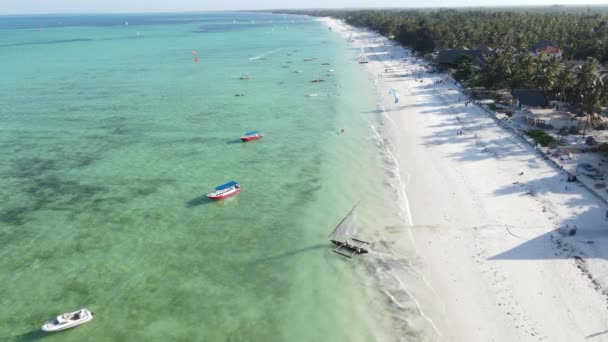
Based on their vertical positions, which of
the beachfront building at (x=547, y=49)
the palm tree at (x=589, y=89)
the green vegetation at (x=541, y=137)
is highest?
the beachfront building at (x=547, y=49)

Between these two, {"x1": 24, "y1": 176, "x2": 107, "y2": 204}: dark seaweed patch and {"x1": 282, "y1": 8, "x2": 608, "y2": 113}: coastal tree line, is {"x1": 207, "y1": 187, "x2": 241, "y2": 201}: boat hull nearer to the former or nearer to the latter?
{"x1": 24, "y1": 176, "x2": 107, "y2": 204}: dark seaweed patch

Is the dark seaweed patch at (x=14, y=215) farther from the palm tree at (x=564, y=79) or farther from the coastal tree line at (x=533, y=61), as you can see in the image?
the palm tree at (x=564, y=79)

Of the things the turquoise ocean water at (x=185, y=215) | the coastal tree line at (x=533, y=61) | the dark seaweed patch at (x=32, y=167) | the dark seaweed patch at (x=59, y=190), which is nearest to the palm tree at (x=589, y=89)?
the coastal tree line at (x=533, y=61)

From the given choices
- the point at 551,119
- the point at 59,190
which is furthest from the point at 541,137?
the point at 59,190

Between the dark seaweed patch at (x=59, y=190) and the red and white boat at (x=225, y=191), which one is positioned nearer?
the red and white boat at (x=225, y=191)

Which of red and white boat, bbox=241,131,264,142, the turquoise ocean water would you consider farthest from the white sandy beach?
red and white boat, bbox=241,131,264,142

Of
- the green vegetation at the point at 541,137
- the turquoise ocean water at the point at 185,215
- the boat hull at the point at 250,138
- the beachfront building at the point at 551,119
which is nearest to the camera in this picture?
the turquoise ocean water at the point at 185,215

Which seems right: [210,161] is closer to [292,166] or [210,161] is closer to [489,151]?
[292,166]
